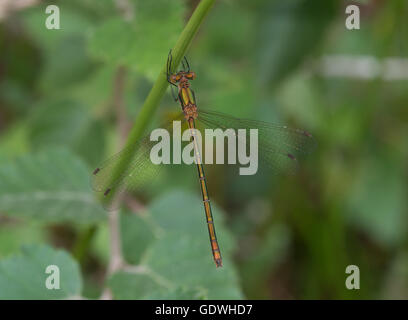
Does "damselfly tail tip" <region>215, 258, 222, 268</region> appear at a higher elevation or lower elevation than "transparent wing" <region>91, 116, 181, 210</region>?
lower

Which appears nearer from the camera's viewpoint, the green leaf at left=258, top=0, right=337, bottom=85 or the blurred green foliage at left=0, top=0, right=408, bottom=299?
the blurred green foliage at left=0, top=0, right=408, bottom=299

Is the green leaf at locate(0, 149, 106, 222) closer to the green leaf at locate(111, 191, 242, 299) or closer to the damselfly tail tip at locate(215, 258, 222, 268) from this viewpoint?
the green leaf at locate(111, 191, 242, 299)

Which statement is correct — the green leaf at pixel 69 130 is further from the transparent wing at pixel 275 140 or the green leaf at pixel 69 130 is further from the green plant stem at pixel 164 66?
the green plant stem at pixel 164 66

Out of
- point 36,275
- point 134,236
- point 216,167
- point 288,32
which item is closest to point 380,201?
point 216,167

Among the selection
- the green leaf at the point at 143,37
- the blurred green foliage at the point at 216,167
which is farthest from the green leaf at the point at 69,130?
the green leaf at the point at 143,37

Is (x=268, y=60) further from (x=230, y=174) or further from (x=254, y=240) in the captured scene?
(x=254, y=240)

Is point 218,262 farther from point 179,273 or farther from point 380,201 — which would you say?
point 380,201

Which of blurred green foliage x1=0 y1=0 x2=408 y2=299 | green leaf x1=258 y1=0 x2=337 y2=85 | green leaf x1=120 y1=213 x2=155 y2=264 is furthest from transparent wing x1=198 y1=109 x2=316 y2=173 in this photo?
green leaf x1=258 y1=0 x2=337 y2=85
